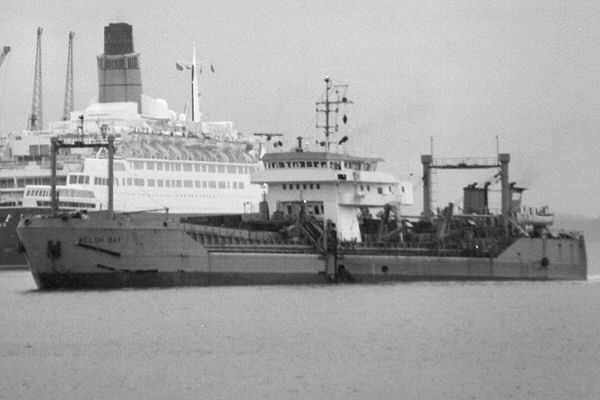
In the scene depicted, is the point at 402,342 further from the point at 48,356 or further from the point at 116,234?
the point at 116,234

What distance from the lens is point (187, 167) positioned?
9100cm

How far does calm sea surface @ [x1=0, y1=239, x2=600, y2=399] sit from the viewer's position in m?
35.3

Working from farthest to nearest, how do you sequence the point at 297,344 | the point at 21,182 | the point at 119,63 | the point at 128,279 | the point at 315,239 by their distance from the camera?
the point at 119,63, the point at 21,182, the point at 315,239, the point at 128,279, the point at 297,344

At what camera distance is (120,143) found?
8869 cm

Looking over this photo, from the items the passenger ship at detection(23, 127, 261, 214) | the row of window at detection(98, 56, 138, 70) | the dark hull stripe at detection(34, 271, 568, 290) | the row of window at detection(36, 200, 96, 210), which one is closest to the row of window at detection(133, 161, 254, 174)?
the passenger ship at detection(23, 127, 261, 214)

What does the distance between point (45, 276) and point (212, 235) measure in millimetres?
5842

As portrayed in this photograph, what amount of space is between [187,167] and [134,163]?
3.51m

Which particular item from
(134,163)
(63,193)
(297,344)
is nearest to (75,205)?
(63,193)

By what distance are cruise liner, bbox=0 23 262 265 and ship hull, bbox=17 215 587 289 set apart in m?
22.2

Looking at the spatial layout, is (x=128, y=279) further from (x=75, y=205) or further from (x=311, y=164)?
(x=75, y=205)

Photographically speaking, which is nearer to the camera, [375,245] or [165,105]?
[375,245]

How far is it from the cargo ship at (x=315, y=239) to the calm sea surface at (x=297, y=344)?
1298 mm

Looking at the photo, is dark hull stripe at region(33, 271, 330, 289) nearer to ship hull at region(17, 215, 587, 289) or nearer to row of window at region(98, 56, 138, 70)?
ship hull at region(17, 215, 587, 289)

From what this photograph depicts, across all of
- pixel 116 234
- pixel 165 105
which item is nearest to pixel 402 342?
pixel 116 234
